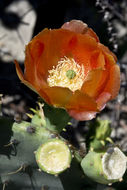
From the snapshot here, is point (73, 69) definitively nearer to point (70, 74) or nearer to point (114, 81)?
point (70, 74)

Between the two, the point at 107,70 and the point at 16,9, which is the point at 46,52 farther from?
the point at 16,9

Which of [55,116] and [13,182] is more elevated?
[55,116]

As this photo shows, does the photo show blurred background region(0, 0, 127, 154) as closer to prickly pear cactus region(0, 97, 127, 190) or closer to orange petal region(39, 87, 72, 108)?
prickly pear cactus region(0, 97, 127, 190)

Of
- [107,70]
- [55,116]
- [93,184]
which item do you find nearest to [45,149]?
[55,116]

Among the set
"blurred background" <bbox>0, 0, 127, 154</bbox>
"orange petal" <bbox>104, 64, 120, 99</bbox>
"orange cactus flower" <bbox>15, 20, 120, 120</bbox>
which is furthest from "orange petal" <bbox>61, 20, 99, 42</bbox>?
"blurred background" <bbox>0, 0, 127, 154</bbox>

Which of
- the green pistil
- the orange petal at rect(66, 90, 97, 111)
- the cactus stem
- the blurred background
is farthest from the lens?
the blurred background
